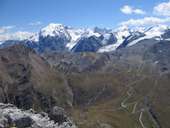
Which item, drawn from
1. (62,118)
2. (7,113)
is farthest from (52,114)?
(7,113)

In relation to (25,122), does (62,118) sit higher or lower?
lower

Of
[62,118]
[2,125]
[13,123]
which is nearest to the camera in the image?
[2,125]

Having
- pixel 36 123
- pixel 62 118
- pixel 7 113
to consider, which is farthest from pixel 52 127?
pixel 62 118

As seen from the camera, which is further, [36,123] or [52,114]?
[52,114]

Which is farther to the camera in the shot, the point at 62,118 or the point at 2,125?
the point at 62,118

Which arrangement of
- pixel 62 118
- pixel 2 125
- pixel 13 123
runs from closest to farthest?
1. pixel 2 125
2. pixel 13 123
3. pixel 62 118

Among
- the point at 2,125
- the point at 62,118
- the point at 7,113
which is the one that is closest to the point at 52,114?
the point at 62,118

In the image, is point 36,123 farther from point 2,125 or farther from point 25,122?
point 2,125

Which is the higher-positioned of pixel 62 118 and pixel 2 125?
pixel 2 125

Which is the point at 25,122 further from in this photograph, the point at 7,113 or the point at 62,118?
the point at 62,118
